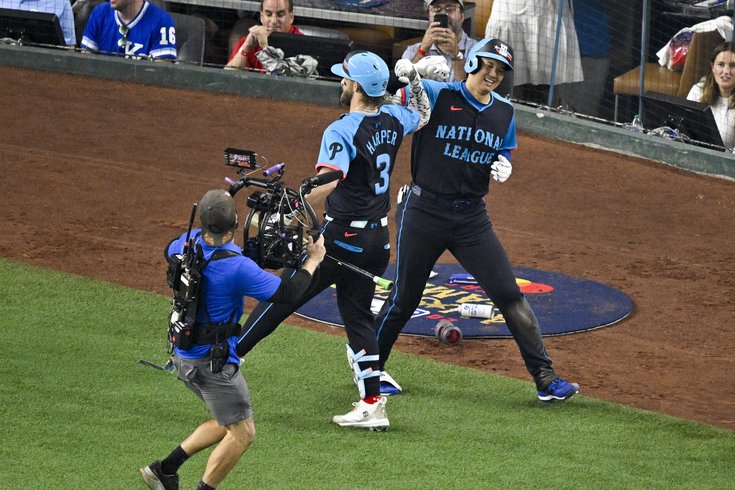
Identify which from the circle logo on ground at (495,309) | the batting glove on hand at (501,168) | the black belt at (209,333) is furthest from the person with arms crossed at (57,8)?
the black belt at (209,333)

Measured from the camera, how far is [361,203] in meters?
6.46

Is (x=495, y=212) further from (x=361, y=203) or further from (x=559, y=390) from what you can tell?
(x=361, y=203)

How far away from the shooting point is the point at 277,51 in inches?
507

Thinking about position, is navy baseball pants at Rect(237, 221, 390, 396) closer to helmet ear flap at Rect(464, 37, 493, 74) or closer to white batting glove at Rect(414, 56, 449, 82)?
helmet ear flap at Rect(464, 37, 493, 74)

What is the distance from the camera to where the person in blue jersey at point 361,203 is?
20.7 feet

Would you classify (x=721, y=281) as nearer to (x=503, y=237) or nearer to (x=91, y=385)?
(x=503, y=237)

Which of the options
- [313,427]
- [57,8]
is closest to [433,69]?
[313,427]

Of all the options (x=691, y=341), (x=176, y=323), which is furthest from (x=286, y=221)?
(x=691, y=341)

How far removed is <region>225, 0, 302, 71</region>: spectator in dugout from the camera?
12.8 meters

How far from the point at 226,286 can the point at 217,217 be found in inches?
11.4

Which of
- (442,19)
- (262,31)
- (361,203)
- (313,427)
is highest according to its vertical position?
(442,19)

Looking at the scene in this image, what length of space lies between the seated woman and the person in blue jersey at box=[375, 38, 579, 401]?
490 cm

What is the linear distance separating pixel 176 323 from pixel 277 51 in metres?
7.88

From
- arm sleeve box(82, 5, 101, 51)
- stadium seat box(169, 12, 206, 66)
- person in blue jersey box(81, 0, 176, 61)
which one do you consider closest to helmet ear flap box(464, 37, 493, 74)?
person in blue jersey box(81, 0, 176, 61)
